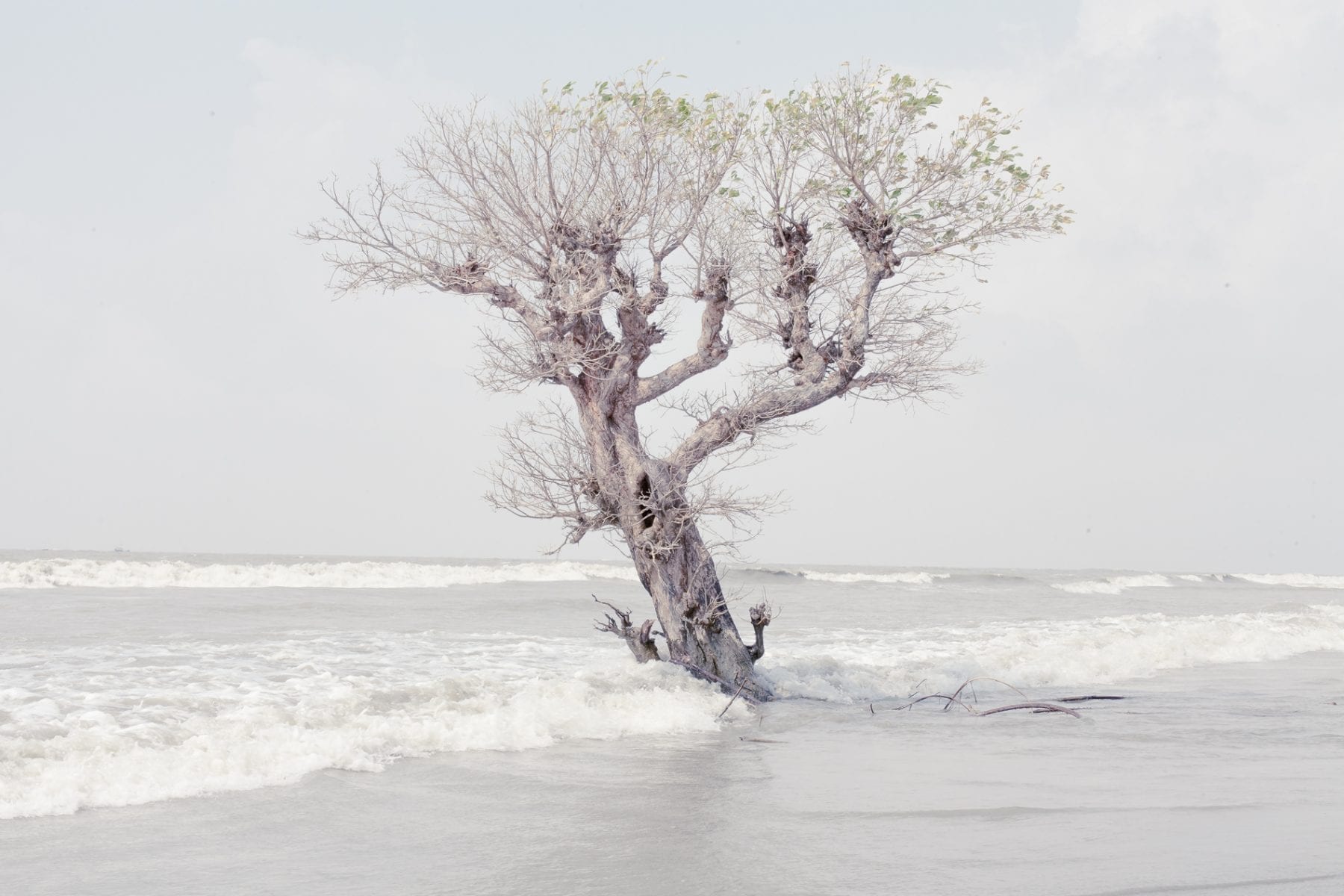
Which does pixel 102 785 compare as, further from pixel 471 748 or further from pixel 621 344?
pixel 621 344

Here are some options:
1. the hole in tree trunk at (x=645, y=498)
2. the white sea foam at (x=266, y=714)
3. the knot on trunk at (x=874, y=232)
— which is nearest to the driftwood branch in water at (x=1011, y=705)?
the white sea foam at (x=266, y=714)

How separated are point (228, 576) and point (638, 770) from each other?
3355cm

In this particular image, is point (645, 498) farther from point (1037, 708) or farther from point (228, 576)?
point (228, 576)

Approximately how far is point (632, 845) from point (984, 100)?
31.7ft

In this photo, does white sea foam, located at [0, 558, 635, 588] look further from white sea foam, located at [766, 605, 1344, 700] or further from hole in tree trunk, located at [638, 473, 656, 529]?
hole in tree trunk, located at [638, 473, 656, 529]

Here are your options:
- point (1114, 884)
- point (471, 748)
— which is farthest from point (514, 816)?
point (1114, 884)

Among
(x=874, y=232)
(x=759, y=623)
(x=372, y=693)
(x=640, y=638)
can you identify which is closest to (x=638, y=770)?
(x=372, y=693)

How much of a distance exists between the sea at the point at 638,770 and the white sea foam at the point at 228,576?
54.7 feet

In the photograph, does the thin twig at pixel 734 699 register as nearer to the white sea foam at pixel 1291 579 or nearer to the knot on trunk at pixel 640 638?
the knot on trunk at pixel 640 638

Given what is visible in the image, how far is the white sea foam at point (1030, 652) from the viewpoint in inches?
567

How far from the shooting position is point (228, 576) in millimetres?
37250

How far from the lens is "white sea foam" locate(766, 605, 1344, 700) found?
47.3 ft

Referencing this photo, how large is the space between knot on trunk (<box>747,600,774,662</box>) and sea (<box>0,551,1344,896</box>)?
88 centimetres

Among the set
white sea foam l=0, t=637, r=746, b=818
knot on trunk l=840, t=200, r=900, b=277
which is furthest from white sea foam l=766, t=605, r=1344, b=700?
knot on trunk l=840, t=200, r=900, b=277
